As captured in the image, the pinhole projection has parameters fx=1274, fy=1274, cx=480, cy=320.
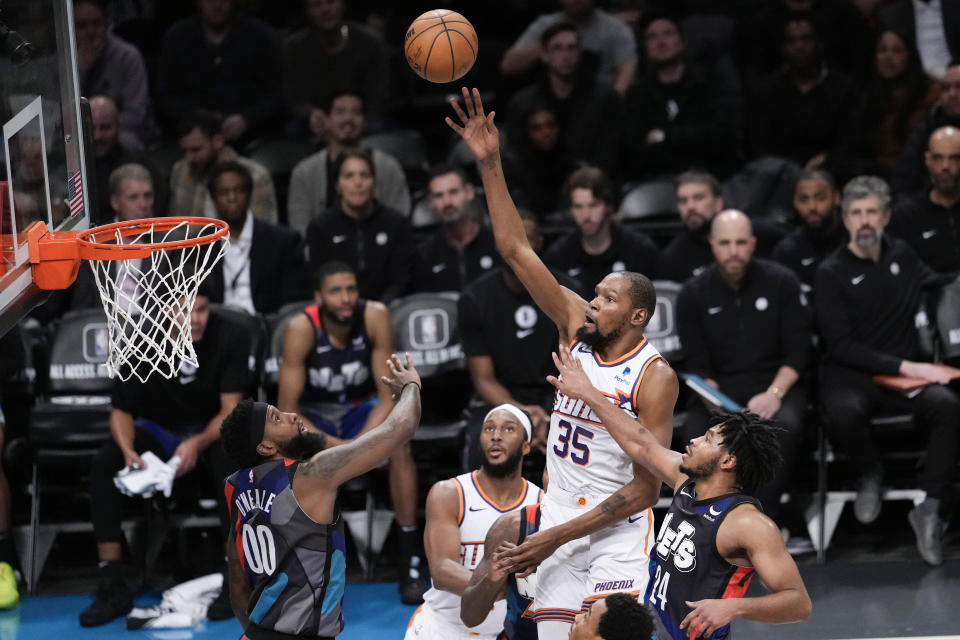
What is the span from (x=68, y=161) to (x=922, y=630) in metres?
4.56

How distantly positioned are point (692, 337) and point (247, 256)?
287cm

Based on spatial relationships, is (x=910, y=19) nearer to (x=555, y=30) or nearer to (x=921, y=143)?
(x=921, y=143)

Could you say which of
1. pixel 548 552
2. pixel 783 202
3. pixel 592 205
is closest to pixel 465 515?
pixel 548 552

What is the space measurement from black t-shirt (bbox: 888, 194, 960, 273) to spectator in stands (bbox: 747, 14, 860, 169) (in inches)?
45.0

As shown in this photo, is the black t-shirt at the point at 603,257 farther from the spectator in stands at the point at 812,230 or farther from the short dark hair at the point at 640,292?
the short dark hair at the point at 640,292

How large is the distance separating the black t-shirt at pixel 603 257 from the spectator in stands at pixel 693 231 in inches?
5.4

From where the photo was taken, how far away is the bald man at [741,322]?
24.4 feet

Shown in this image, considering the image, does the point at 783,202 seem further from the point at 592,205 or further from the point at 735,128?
the point at 592,205

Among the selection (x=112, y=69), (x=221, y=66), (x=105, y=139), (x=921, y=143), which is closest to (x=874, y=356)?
(x=921, y=143)

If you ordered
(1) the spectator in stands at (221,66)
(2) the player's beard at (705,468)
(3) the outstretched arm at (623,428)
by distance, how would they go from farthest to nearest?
(1) the spectator in stands at (221,66)
(3) the outstretched arm at (623,428)
(2) the player's beard at (705,468)

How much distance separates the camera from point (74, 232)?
5.11 m

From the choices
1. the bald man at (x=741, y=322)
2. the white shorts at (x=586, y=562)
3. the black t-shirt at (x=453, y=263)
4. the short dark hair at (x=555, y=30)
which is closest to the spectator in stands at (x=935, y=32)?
the short dark hair at (x=555, y=30)

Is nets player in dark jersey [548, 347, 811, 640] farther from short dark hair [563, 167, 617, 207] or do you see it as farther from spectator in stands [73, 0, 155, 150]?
spectator in stands [73, 0, 155, 150]

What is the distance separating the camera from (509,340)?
7.45m
